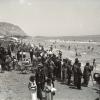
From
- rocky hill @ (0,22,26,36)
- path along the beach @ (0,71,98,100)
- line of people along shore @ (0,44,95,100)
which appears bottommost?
path along the beach @ (0,71,98,100)

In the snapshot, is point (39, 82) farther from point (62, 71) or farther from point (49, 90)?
point (62, 71)

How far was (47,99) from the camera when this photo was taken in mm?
9609

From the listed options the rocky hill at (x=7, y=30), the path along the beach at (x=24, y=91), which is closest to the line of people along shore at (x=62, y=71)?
the path along the beach at (x=24, y=91)

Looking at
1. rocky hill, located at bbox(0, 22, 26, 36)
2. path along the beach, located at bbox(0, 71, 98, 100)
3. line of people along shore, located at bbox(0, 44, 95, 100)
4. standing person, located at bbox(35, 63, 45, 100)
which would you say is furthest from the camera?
rocky hill, located at bbox(0, 22, 26, 36)

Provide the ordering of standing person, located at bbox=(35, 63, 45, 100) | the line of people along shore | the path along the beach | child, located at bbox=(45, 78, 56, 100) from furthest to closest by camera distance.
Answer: the path along the beach
the line of people along shore
standing person, located at bbox=(35, 63, 45, 100)
child, located at bbox=(45, 78, 56, 100)

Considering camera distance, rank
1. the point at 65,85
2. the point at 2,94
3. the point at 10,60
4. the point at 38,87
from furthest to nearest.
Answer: the point at 10,60, the point at 65,85, the point at 2,94, the point at 38,87

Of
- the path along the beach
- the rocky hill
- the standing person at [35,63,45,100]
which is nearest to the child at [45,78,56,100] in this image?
the standing person at [35,63,45,100]

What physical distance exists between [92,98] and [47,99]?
10.2ft

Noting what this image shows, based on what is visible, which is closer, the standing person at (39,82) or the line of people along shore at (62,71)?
the standing person at (39,82)

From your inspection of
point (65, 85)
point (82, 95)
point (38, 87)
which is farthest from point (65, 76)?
point (38, 87)

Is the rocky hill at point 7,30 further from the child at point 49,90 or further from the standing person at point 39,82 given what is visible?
the child at point 49,90

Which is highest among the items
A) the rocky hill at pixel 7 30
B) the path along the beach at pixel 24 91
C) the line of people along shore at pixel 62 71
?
the rocky hill at pixel 7 30

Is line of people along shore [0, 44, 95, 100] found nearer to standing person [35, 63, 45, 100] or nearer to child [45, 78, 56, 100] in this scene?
standing person [35, 63, 45, 100]

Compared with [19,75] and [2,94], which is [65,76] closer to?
Answer: [19,75]
